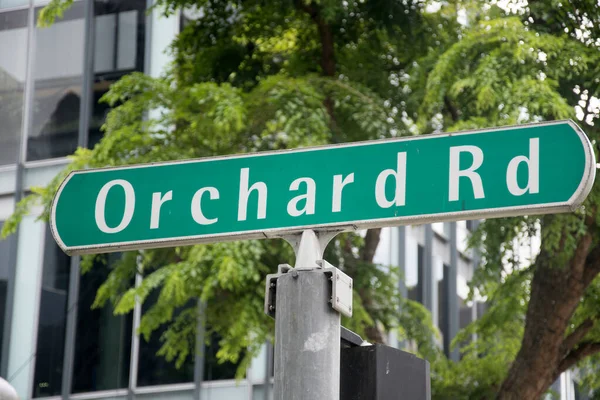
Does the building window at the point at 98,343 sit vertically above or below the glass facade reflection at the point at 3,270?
below

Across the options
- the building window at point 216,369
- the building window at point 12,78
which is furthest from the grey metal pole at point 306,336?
the building window at point 216,369

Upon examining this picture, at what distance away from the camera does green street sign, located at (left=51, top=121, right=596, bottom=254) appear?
114 inches

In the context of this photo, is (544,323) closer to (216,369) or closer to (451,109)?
(451,109)

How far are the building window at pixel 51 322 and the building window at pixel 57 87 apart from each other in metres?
1.26

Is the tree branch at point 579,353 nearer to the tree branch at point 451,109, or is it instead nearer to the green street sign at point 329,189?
the tree branch at point 451,109

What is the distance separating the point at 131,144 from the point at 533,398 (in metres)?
4.87

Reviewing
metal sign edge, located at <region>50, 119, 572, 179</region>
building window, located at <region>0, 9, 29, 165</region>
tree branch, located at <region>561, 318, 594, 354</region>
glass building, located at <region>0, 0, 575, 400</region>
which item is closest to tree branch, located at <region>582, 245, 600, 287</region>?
tree branch, located at <region>561, 318, 594, 354</region>

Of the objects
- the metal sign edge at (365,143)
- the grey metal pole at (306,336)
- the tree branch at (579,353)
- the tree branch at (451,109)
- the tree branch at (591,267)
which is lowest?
the grey metal pole at (306,336)

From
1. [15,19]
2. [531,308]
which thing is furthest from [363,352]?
[15,19]

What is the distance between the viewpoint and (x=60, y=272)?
1366cm

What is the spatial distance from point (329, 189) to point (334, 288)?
14.5 inches

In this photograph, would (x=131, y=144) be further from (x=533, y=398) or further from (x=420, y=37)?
(x=533, y=398)

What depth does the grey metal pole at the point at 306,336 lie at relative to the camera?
2.69 metres

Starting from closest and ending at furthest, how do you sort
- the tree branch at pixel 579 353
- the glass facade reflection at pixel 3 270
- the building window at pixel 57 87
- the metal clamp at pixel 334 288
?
the metal clamp at pixel 334 288 < the tree branch at pixel 579 353 < the glass facade reflection at pixel 3 270 < the building window at pixel 57 87
